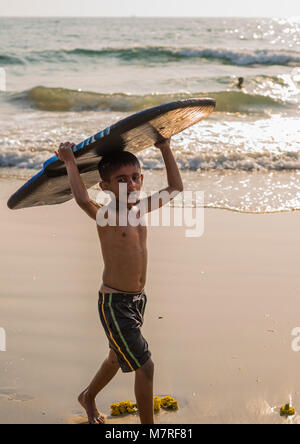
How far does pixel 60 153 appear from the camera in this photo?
2459 millimetres

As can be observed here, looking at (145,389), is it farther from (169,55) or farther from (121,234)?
(169,55)

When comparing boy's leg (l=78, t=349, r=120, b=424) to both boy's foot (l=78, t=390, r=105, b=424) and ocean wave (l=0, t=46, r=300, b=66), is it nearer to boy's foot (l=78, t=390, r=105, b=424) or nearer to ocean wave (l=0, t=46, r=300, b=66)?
boy's foot (l=78, t=390, r=105, b=424)

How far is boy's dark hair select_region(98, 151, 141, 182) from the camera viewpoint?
2594 millimetres

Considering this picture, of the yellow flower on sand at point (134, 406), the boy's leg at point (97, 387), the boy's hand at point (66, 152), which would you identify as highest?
the boy's hand at point (66, 152)

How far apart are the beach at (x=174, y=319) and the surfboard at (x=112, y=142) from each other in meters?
0.94

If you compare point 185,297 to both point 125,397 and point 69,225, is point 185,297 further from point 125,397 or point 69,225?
point 69,225

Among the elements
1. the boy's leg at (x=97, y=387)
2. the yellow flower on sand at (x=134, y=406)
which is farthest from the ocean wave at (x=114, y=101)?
the boy's leg at (x=97, y=387)

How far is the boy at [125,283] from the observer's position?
2596mm

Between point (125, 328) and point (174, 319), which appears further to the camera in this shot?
point (174, 319)

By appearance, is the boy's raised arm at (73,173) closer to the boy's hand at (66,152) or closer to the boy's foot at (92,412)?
the boy's hand at (66,152)

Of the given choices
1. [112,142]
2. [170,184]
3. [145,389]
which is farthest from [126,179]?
[145,389]

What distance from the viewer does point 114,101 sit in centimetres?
1442

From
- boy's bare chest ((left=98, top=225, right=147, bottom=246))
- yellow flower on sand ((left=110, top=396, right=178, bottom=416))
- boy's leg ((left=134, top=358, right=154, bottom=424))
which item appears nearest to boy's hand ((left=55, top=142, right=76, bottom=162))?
boy's bare chest ((left=98, top=225, right=147, bottom=246))

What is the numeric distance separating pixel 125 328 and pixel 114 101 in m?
12.3
